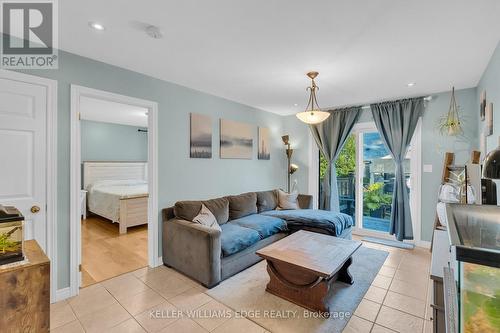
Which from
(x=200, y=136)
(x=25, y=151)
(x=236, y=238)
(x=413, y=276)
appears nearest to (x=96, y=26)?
(x=25, y=151)

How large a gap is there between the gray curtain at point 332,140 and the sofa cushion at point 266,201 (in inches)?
41.8

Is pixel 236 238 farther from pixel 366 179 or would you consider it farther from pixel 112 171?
pixel 112 171

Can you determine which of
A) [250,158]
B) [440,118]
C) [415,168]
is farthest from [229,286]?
[440,118]

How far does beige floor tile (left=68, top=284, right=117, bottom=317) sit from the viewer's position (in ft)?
7.14

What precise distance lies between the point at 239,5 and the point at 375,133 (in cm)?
365

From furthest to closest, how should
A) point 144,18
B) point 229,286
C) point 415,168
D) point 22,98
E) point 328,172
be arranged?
point 328,172
point 415,168
point 229,286
point 22,98
point 144,18

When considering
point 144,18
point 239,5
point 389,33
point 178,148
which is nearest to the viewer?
point 239,5

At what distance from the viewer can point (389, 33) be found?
199cm

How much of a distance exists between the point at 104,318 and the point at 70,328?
0.78ft

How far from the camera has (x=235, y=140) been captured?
13.8 feet

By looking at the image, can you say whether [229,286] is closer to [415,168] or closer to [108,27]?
[108,27]

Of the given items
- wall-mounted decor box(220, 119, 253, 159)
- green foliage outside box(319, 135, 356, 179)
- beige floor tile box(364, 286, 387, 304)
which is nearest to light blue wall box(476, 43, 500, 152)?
beige floor tile box(364, 286, 387, 304)
